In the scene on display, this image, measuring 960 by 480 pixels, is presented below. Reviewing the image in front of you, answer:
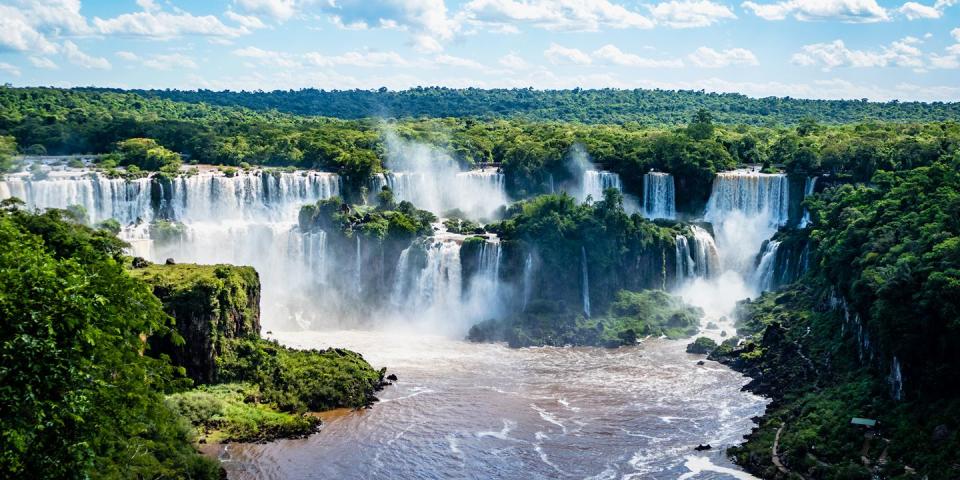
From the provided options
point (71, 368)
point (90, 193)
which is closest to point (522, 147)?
point (90, 193)

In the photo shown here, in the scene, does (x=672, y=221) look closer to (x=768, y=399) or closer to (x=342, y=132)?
(x=768, y=399)

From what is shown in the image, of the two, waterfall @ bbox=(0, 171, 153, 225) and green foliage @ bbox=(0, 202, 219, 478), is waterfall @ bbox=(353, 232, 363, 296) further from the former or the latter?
green foliage @ bbox=(0, 202, 219, 478)

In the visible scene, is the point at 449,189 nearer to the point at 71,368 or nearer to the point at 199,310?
the point at 199,310

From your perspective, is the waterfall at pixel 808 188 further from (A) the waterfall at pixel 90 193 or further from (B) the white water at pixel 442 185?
(A) the waterfall at pixel 90 193

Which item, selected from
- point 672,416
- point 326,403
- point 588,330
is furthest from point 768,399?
point 326,403

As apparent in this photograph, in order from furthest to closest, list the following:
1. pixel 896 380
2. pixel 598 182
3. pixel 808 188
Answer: pixel 598 182 < pixel 808 188 < pixel 896 380
